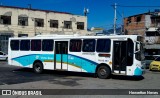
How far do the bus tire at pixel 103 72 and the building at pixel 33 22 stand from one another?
28.6m

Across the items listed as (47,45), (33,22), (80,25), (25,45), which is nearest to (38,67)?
(47,45)

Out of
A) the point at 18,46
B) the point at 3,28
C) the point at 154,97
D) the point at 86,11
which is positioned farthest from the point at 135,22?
the point at 154,97

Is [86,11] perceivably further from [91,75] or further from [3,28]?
[91,75]

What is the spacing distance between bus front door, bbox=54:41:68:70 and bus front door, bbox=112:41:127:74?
3.84 metres

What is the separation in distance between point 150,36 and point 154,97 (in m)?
46.6

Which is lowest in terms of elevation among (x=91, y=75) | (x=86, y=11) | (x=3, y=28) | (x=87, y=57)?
(x=91, y=75)

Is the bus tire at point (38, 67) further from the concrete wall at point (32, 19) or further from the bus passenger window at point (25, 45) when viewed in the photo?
the concrete wall at point (32, 19)

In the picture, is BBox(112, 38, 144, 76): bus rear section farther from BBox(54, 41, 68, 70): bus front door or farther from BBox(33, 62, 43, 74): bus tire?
BBox(33, 62, 43, 74): bus tire

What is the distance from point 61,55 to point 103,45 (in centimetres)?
348

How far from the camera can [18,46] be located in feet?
80.4

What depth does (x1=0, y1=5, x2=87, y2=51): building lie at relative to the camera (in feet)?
173

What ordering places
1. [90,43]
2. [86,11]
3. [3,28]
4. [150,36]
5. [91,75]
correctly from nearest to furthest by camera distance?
[90,43] < [91,75] < [3,28] < [150,36] < [86,11]

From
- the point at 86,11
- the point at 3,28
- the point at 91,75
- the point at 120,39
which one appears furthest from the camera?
the point at 86,11

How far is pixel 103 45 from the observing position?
19984 mm
